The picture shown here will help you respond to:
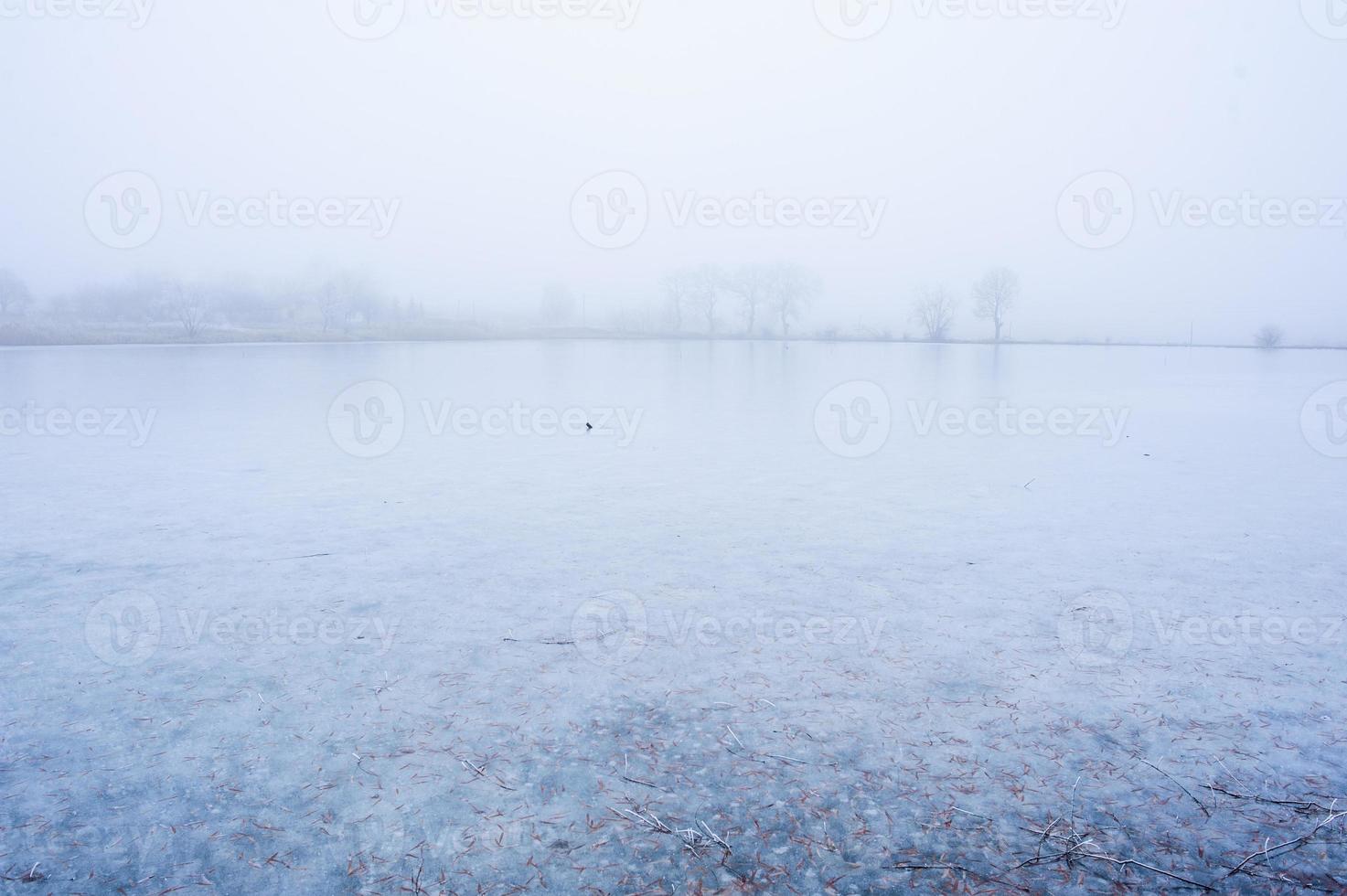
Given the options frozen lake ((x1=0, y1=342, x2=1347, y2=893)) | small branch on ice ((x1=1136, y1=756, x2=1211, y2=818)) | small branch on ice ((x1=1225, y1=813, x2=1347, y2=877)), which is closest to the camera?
small branch on ice ((x1=1225, y1=813, x2=1347, y2=877))

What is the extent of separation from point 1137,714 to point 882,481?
5351 mm

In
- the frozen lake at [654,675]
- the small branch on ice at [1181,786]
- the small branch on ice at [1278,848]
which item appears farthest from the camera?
the small branch on ice at [1181,786]

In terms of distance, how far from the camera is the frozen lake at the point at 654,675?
2533 millimetres

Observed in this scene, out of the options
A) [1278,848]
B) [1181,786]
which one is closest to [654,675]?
[1181,786]

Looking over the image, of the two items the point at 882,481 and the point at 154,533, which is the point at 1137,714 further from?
the point at 154,533

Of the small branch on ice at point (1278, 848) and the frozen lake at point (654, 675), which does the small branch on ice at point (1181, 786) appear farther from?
the small branch on ice at point (1278, 848)

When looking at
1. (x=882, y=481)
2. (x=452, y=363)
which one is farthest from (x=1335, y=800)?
(x=452, y=363)

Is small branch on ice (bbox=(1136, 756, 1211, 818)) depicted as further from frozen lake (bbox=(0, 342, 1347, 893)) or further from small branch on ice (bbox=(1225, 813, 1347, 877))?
small branch on ice (bbox=(1225, 813, 1347, 877))

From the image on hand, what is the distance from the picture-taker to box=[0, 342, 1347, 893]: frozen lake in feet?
8.31

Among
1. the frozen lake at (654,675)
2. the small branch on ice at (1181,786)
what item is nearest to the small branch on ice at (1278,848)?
the frozen lake at (654,675)

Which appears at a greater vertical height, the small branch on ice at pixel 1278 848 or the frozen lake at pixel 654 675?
the frozen lake at pixel 654 675

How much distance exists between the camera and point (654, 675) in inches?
148

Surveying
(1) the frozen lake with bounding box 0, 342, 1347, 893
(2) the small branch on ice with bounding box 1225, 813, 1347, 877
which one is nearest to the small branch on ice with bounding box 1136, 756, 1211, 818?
(1) the frozen lake with bounding box 0, 342, 1347, 893

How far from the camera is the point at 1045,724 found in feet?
Answer: 10.8
